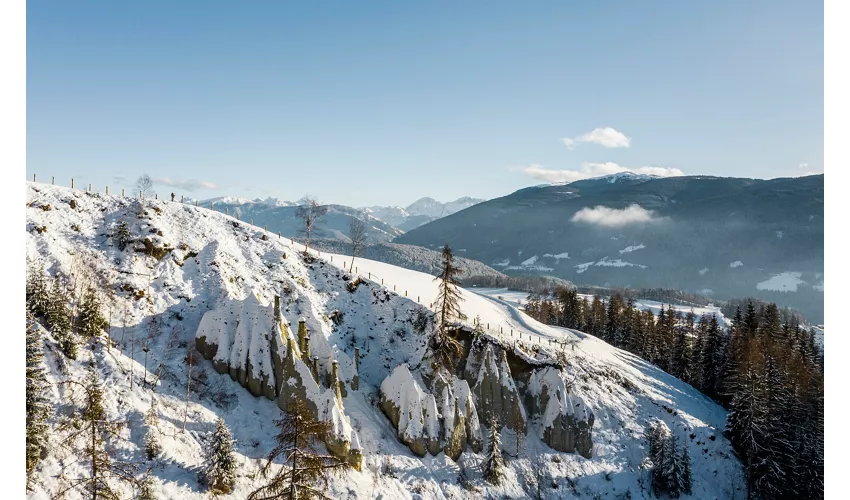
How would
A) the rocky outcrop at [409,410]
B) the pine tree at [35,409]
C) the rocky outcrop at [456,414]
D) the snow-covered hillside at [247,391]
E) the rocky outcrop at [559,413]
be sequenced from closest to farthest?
the pine tree at [35,409] → the snow-covered hillside at [247,391] → the rocky outcrop at [409,410] → the rocky outcrop at [456,414] → the rocky outcrop at [559,413]

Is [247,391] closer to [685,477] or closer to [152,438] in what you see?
[152,438]

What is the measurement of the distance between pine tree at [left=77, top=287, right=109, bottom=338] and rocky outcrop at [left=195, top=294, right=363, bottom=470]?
24.3 feet

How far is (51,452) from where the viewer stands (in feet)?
72.3

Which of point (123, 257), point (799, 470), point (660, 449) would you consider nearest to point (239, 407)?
point (123, 257)

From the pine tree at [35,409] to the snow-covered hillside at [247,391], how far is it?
1.06 metres

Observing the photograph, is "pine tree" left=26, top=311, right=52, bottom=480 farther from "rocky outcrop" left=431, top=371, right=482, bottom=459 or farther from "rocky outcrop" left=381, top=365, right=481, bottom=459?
"rocky outcrop" left=431, top=371, right=482, bottom=459

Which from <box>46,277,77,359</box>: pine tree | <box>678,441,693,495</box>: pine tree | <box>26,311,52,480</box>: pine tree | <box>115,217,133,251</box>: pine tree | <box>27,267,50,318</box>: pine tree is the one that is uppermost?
<box>115,217,133,251</box>: pine tree

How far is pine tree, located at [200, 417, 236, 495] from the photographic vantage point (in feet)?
83.9

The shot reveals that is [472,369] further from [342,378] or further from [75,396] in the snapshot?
[75,396]

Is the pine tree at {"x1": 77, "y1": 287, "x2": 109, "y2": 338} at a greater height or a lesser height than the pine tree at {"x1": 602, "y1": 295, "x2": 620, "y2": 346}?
greater

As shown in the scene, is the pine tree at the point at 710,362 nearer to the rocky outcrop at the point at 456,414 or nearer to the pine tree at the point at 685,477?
the pine tree at the point at 685,477

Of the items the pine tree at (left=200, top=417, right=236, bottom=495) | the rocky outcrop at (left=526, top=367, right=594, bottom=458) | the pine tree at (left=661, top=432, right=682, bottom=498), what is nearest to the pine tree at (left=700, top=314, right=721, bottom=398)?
the pine tree at (left=661, top=432, right=682, bottom=498)

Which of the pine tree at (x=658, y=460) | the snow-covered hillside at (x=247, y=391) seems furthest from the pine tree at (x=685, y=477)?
the pine tree at (x=658, y=460)

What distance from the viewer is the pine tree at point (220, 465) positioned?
25562 mm
